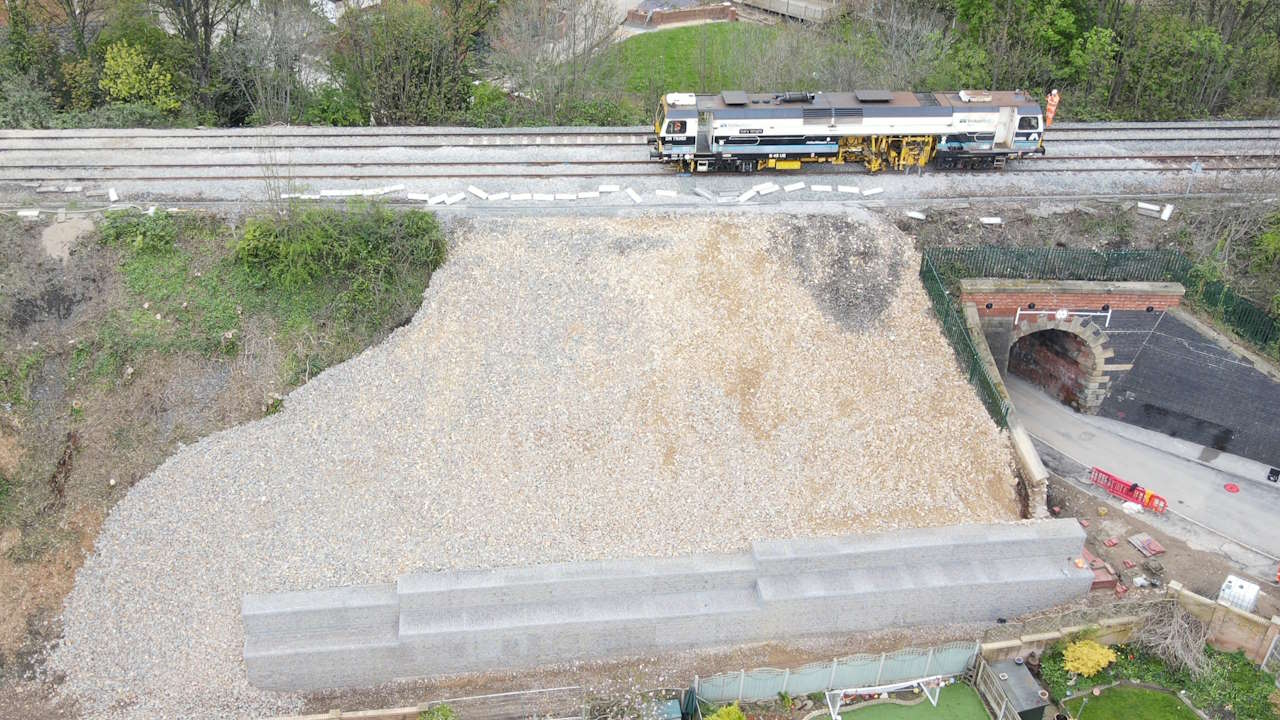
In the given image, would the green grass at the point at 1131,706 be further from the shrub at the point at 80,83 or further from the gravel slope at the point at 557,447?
the shrub at the point at 80,83

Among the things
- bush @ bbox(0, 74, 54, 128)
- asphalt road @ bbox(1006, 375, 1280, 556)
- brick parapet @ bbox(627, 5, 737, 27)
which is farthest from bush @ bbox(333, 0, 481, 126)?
asphalt road @ bbox(1006, 375, 1280, 556)

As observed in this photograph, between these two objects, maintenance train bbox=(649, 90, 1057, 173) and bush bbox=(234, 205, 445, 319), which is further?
maintenance train bbox=(649, 90, 1057, 173)

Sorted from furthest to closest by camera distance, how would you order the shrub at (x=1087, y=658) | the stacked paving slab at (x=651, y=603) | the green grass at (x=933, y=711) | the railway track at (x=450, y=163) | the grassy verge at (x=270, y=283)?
the railway track at (x=450, y=163) → the grassy verge at (x=270, y=283) → the shrub at (x=1087, y=658) → the green grass at (x=933, y=711) → the stacked paving slab at (x=651, y=603)

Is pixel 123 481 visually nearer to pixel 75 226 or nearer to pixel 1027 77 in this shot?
pixel 75 226

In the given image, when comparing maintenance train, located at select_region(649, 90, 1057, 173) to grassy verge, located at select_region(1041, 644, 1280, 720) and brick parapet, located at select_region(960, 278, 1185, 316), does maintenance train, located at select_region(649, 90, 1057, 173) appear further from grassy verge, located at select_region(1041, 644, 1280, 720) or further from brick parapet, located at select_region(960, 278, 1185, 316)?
grassy verge, located at select_region(1041, 644, 1280, 720)

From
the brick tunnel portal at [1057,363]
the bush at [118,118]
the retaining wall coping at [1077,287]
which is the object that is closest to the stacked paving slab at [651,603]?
the retaining wall coping at [1077,287]

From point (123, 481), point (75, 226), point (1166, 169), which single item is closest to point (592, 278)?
point (123, 481)

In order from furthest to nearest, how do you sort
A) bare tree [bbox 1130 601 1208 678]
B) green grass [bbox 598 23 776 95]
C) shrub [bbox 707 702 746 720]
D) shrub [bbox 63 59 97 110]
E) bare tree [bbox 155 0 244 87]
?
green grass [bbox 598 23 776 95]
bare tree [bbox 155 0 244 87]
shrub [bbox 63 59 97 110]
bare tree [bbox 1130 601 1208 678]
shrub [bbox 707 702 746 720]

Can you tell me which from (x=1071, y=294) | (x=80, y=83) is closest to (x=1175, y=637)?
(x=1071, y=294)
